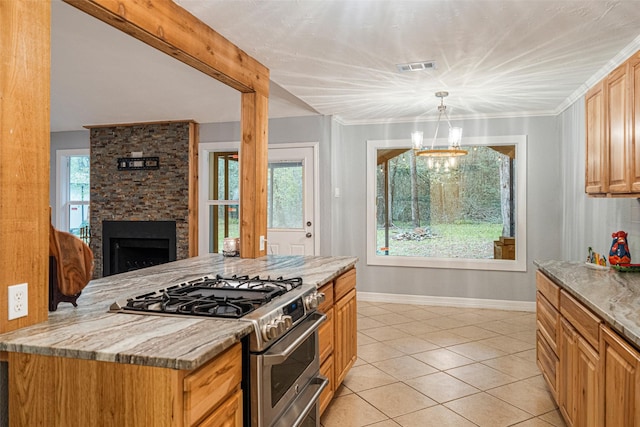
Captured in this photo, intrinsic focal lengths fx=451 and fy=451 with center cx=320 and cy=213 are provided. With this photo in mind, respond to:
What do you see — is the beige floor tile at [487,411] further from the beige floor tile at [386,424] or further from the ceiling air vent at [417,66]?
the ceiling air vent at [417,66]

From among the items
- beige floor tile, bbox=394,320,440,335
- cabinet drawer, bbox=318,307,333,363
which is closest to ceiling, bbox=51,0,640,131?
cabinet drawer, bbox=318,307,333,363

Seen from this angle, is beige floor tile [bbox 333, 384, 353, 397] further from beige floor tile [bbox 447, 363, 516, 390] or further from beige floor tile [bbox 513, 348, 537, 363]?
beige floor tile [bbox 513, 348, 537, 363]

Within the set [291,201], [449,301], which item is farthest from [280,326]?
[449,301]

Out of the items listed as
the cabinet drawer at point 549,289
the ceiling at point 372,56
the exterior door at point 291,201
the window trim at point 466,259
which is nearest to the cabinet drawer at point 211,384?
the ceiling at point 372,56

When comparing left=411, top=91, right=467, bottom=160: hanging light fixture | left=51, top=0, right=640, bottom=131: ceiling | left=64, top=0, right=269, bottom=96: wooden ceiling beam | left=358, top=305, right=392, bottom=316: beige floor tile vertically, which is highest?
left=51, top=0, right=640, bottom=131: ceiling

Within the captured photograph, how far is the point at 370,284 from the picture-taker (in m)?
5.87

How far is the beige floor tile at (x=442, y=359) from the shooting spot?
11.8 feet

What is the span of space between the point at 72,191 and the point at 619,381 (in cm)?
719

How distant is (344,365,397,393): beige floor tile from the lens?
3207 mm

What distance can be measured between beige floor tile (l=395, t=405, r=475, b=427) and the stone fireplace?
4000 mm

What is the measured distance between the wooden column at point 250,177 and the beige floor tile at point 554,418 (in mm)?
2190

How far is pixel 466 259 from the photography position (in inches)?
220

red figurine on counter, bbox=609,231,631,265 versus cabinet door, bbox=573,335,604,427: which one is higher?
red figurine on counter, bbox=609,231,631,265

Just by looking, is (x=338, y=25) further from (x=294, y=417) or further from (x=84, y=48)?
(x=294, y=417)
